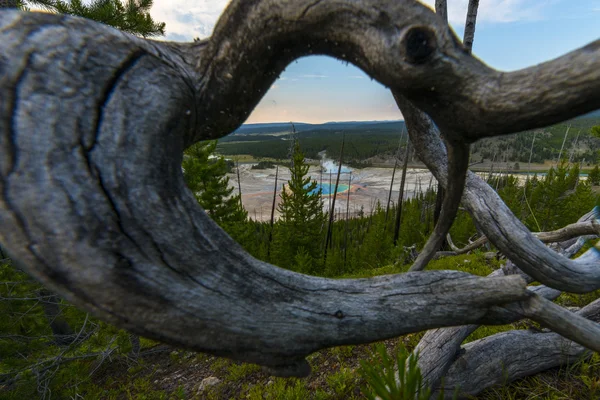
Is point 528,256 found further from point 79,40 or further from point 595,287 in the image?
point 79,40

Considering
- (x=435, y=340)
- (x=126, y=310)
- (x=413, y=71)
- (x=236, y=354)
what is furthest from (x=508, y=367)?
(x=126, y=310)

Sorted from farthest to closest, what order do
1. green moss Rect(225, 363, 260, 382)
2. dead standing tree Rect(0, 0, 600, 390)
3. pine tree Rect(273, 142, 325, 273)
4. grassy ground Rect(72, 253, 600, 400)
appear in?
pine tree Rect(273, 142, 325, 273)
green moss Rect(225, 363, 260, 382)
grassy ground Rect(72, 253, 600, 400)
dead standing tree Rect(0, 0, 600, 390)

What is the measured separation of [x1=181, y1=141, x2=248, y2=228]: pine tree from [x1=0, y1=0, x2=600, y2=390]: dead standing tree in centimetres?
1273

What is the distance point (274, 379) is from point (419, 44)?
4.42 metres

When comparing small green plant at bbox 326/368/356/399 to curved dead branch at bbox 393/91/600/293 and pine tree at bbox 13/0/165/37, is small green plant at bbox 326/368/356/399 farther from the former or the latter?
pine tree at bbox 13/0/165/37

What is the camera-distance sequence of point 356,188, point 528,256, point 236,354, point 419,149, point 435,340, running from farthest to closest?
point 356,188, point 435,340, point 419,149, point 528,256, point 236,354

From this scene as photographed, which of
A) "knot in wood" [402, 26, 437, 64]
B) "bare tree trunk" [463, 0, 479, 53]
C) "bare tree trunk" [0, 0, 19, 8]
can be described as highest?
"bare tree trunk" [463, 0, 479, 53]

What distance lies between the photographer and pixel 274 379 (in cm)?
401

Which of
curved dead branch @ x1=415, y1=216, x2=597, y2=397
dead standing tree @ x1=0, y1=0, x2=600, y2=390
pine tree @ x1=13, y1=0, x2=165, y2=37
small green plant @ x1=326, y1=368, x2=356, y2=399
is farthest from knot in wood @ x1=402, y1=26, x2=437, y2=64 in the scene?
pine tree @ x1=13, y1=0, x2=165, y2=37

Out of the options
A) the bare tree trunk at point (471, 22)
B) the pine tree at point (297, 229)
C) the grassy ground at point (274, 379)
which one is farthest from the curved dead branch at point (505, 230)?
the pine tree at point (297, 229)

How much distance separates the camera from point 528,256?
1.69m

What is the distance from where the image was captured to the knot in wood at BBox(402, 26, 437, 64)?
0.81 metres

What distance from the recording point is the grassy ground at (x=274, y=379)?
2594mm

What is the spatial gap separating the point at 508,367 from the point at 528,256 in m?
1.65
